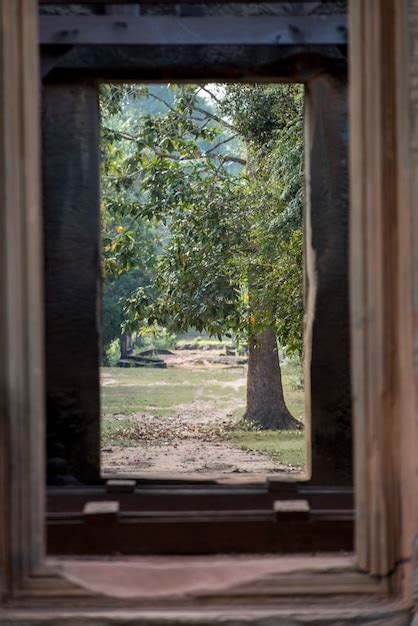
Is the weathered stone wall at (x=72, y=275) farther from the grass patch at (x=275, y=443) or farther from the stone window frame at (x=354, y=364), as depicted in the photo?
the grass patch at (x=275, y=443)

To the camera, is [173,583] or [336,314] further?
[336,314]

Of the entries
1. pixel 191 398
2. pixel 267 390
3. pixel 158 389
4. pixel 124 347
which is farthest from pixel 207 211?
pixel 124 347

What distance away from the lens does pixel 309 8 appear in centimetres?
679

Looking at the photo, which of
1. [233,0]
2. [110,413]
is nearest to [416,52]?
[233,0]

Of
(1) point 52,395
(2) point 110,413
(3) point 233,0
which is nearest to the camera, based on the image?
(3) point 233,0

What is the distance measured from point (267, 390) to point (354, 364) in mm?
13831

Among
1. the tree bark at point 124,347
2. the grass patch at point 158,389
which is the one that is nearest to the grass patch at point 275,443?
the grass patch at point 158,389

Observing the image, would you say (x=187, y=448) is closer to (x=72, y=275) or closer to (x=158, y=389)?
(x=158, y=389)

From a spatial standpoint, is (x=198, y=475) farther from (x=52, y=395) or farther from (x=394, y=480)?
(x=394, y=480)

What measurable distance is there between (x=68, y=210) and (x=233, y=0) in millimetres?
1869

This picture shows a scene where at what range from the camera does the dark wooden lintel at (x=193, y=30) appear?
664 cm

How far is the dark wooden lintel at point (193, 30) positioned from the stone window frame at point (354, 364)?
321 centimetres

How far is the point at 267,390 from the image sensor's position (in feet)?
56.8

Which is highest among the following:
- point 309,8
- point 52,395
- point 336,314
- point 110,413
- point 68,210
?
point 309,8
